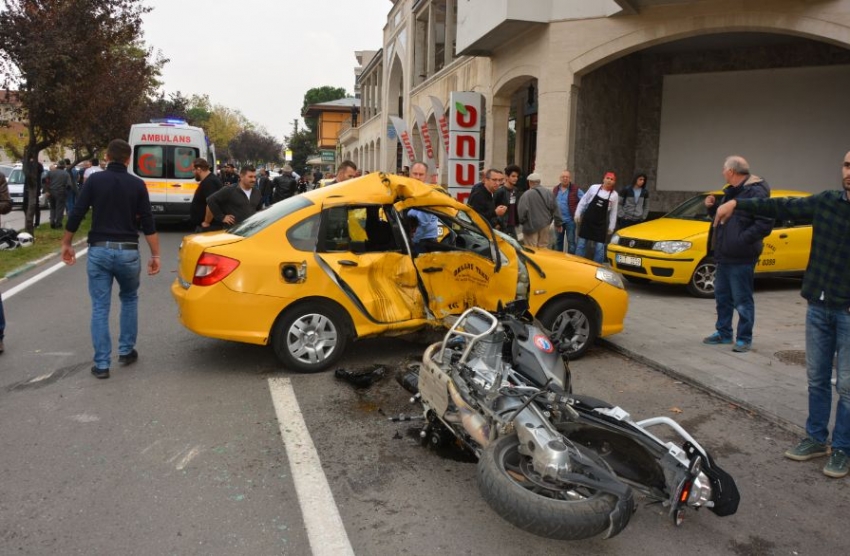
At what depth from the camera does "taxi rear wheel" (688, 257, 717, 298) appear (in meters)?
9.48

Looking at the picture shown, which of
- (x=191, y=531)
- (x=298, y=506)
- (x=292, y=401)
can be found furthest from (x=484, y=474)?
(x=292, y=401)

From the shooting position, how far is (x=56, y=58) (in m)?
13.5

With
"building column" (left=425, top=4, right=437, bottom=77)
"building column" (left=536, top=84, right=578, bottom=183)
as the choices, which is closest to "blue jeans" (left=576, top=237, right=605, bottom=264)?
"building column" (left=536, top=84, right=578, bottom=183)

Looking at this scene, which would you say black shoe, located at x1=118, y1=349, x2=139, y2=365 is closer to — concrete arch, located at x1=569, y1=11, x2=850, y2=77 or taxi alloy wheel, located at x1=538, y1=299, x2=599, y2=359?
taxi alloy wheel, located at x1=538, y1=299, x2=599, y2=359

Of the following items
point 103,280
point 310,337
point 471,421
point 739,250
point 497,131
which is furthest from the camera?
point 497,131

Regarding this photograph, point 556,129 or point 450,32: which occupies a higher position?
point 450,32

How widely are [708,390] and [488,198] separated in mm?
4344

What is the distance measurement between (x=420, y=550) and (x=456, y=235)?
3.69 m

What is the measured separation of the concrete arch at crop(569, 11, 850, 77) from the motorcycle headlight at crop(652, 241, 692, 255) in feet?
15.8

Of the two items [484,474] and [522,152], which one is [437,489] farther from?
[522,152]

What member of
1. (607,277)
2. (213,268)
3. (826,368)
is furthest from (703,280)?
(213,268)

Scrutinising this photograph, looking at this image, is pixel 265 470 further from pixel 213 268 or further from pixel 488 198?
pixel 488 198

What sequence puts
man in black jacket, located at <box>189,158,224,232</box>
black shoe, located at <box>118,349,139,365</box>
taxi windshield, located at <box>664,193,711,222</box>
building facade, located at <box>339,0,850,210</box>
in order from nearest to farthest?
black shoe, located at <box>118,349,139,365</box>, man in black jacket, located at <box>189,158,224,232</box>, taxi windshield, located at <box>664,193,711,222</box>, building facade, located at <box>339,0,850,210</box>

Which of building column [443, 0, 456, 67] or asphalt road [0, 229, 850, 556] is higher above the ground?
building column [443, 0, 456, 67]
